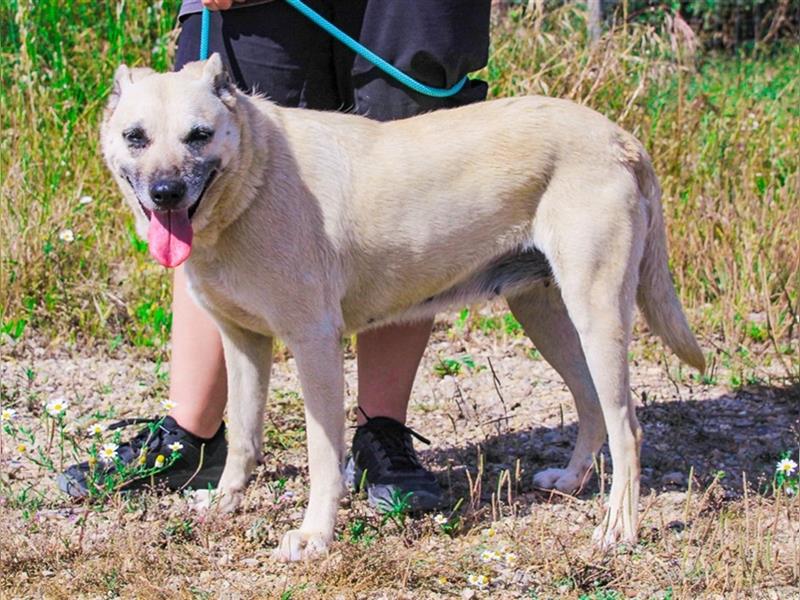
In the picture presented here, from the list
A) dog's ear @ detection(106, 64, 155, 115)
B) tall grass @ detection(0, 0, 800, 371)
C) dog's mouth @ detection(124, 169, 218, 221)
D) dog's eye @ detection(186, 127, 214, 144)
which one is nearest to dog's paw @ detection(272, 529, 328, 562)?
dog's mouth @ detection(124, 169, 218, 221)

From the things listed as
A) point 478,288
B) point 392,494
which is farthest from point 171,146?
point 392,494

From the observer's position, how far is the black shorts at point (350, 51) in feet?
10.4

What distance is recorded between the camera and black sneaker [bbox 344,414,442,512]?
3.25 metres

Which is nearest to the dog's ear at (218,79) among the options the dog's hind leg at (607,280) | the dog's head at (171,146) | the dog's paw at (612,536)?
the dog's head at (171,146)

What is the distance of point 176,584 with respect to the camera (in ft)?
9.02

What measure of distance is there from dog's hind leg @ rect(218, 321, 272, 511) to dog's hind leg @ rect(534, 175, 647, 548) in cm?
79

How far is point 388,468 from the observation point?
3342 millimetres

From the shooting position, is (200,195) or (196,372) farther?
(196,372)

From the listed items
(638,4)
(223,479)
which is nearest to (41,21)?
(223,479)

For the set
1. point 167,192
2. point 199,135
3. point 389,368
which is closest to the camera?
point 167,192

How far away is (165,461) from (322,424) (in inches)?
23.2

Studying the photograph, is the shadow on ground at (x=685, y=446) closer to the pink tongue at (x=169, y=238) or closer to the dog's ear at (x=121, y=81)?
the pink tongue at (x=169, y=238)

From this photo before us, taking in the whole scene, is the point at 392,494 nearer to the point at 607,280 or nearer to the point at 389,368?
the point at 389,368

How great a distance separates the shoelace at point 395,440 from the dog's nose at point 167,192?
1022 mm
